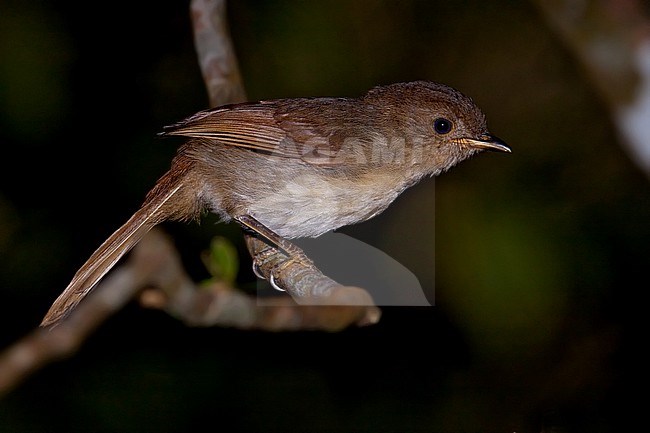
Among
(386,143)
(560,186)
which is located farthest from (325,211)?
(560,186)

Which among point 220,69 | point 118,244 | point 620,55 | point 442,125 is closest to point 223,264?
point 118,244

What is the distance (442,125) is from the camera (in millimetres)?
4215

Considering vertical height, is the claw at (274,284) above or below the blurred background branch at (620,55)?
below

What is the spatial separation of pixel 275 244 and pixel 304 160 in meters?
0.45

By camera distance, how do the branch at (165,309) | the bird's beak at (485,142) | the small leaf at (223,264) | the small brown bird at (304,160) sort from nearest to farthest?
the branch at (165,309), the small leaf at (223,264), the small brown bird at (304,160), the bird's beak at (485,142)

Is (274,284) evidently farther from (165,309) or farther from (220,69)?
(165,309)

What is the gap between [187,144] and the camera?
439 cm

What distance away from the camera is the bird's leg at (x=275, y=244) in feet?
13.0

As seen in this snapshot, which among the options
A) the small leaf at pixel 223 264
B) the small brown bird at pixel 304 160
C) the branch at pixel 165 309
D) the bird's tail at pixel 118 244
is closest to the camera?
the branch at pixel 165 309

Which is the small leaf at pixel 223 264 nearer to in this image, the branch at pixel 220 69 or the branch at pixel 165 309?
the branch at pixel 165 309

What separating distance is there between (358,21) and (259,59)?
881 mm

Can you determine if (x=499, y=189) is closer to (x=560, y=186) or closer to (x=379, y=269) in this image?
(x=560, y=186)

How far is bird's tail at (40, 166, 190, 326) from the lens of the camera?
144 inches

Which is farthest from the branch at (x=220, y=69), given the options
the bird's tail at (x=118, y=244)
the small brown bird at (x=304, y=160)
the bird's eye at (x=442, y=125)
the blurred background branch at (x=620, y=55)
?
the blurred background branch at (x=620, y=55)
